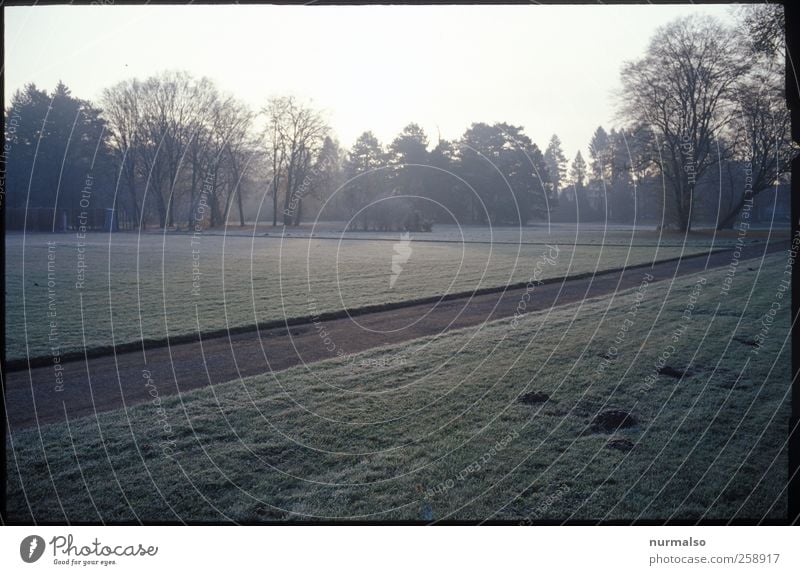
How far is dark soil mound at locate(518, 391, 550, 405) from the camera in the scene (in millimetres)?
6169

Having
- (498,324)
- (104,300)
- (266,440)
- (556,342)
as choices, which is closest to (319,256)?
(104,300)

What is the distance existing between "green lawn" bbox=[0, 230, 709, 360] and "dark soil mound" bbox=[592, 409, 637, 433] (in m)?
6.61

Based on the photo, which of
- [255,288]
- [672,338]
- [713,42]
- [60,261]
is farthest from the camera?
[60,261]

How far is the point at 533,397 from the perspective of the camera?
6277 millimetres

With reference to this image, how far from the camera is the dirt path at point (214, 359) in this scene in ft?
21.3

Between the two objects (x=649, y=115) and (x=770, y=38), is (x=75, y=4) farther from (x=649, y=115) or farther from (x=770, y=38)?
(x=649, y=115)

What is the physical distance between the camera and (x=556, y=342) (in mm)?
8594

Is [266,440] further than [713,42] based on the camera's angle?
No

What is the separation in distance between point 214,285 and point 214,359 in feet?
25.3

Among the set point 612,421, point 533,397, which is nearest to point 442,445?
point 533,397

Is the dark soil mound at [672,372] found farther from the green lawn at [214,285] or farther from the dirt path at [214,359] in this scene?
the green lawn at [214,285]

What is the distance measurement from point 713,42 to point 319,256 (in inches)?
730

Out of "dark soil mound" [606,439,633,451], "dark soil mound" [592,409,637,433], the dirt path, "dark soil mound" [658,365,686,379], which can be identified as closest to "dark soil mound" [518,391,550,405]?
"dark soil mound" [592,409,637,433]
